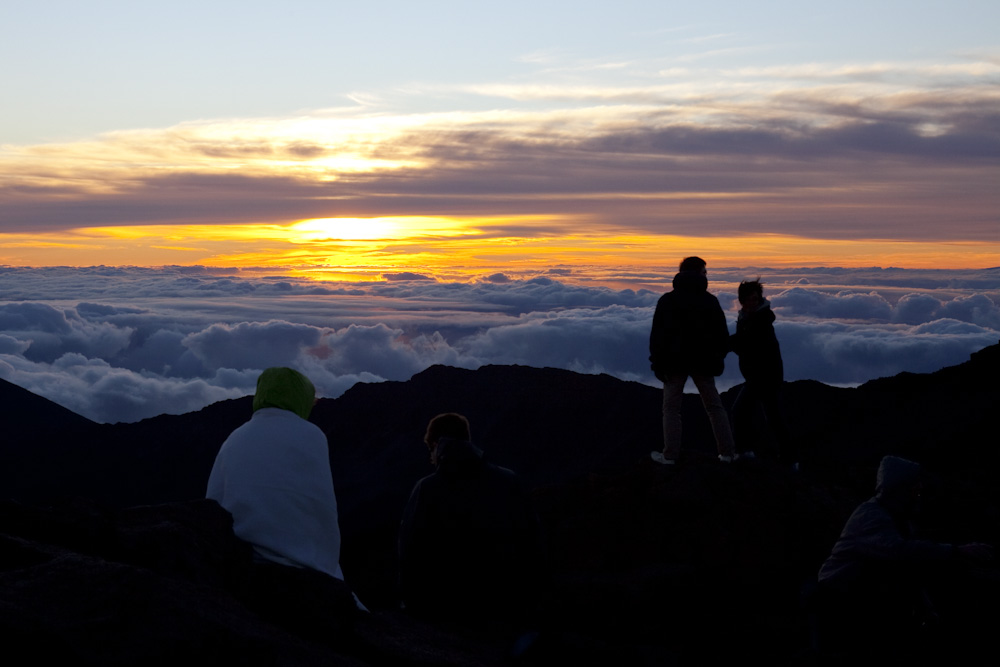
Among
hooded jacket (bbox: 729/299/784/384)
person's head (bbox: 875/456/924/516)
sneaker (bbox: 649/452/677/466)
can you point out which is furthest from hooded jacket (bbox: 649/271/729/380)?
person's head (bbox: 875/456/924/516)

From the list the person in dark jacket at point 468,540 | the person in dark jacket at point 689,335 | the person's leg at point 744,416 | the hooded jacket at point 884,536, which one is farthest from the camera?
the person's leg at point 744,416

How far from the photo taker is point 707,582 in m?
8.91

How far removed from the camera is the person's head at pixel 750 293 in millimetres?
8500

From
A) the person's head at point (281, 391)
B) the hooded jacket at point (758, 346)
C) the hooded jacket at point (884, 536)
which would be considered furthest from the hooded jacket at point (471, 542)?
the hooded jacket at point (758, 346)

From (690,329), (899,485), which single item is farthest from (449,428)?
(690,329)

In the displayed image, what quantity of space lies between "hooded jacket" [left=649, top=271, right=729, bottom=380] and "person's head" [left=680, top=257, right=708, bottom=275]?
0.04 meters

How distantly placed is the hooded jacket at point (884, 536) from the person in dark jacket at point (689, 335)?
269 centimetres

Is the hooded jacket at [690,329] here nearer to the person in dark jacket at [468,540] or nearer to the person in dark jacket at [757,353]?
the person in dark jacket at [757,353]

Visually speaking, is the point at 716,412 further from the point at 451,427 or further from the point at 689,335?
the point at 451,427

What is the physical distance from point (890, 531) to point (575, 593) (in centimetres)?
376

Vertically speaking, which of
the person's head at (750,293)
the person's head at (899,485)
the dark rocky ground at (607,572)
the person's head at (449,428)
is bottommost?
the dark rocky ground at (607,572)

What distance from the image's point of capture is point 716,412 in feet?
29.2

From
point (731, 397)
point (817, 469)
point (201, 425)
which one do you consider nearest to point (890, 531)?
point (817, 469)

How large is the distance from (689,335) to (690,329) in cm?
6
